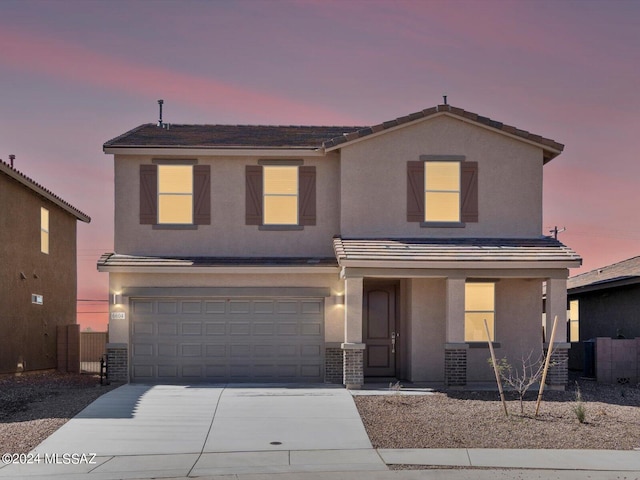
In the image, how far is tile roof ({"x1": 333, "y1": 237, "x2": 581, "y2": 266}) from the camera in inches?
758

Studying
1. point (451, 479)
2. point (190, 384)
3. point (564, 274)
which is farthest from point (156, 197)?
point (451, 479)

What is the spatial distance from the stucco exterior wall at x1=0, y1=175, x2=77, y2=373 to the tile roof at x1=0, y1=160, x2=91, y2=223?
0.25 m

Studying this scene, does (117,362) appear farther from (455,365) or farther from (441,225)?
(441,225)

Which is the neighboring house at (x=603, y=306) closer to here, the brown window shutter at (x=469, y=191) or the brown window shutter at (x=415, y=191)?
the brown window shutter at (x=469, y=191)

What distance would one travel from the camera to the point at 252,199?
70.2 feet

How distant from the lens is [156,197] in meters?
21.4

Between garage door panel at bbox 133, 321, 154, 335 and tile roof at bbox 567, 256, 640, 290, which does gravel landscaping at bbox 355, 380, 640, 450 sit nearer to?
tile roof at bbox 567, 256, 640, 290

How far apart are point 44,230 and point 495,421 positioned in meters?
17.6

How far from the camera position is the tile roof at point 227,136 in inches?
848

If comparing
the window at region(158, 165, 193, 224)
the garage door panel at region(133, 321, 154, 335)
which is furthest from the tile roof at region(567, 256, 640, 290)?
the garage door panel at region(133, 321, 154, 335)

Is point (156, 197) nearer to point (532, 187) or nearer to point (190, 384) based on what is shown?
point (190, 384)

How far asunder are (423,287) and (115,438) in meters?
9.44

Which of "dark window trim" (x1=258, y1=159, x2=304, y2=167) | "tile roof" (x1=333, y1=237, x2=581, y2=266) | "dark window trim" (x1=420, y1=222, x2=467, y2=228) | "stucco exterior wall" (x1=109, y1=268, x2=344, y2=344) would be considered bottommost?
"stucco exterior wall" (x1=109, y1=268, x2=344, y2=344)

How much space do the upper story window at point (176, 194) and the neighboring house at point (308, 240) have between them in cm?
4
